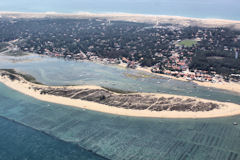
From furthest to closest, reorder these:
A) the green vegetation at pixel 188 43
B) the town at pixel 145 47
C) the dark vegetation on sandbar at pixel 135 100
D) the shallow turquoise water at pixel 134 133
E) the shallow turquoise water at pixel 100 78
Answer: the green vegetation at pixel 188 43 → the town at pixel 145 47 → the shallow turquoise water at pixel 100 78 → the dark vegetation on sandbar at pixel 135 100 → the shallow turquoise water at pixel 134 133

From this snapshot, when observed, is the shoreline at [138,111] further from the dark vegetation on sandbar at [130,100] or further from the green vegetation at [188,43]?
the green vegetation at [188,43]

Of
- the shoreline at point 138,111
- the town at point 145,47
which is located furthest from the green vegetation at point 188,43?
the shoreline at point 138,111

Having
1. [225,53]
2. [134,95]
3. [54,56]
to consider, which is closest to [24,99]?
[134,95]

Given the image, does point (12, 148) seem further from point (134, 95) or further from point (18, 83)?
point (18, 83)

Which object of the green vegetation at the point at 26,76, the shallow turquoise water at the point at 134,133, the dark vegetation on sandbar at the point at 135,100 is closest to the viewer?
the shallow turquoise water at the point at 134,133

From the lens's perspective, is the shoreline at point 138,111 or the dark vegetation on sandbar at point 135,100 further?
the dark vegetation on sandbar at point 135,100

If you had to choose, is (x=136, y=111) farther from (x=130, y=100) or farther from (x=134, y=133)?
(x=134, y=133)

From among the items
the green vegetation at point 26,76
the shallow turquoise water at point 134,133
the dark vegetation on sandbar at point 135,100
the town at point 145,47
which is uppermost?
the town at point 145,47
